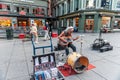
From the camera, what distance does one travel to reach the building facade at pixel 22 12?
25.4 metres

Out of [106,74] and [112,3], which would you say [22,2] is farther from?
[106,74]

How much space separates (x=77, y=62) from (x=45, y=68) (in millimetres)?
1290

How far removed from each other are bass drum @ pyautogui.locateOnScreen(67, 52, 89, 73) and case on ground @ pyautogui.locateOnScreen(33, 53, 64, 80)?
757mm

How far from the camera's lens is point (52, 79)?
2908 millimetres

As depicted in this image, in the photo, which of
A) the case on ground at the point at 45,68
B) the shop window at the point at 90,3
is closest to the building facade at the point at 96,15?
the shop window at the point at 90,3

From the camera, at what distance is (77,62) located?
149 inches

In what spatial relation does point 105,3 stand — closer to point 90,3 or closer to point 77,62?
point 90,3

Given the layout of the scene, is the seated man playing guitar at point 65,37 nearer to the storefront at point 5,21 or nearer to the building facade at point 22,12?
the building facade at point 22,12

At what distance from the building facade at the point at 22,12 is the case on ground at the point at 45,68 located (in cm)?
2254

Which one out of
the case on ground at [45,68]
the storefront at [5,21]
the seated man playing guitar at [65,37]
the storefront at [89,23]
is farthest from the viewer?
the storefront at [5,21]

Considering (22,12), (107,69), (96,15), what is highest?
(22,12)

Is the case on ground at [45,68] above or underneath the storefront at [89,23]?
underneath

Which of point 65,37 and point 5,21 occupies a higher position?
point 5,21

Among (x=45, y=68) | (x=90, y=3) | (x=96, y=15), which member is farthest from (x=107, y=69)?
(x=90, y=3)
